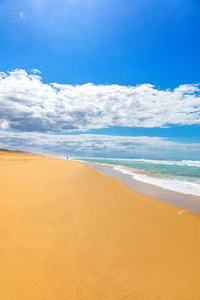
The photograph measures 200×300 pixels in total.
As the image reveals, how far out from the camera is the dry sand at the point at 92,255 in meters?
2.00

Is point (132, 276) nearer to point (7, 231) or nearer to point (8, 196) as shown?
point (7, 231)

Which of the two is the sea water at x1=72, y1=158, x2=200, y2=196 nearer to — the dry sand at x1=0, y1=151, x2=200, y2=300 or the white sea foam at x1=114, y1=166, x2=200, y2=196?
the white sea foam at x1=114, y1=166, x2=200, y2=196

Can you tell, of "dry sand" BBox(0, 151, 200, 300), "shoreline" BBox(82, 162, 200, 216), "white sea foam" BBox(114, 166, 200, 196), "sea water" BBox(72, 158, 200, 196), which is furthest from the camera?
"sea water" BBox(72, 158, 200, 196)

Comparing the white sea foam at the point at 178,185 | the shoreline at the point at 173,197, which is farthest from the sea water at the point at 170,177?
the shoreline at the point at 173,197

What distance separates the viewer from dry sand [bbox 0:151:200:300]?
2.00 meters

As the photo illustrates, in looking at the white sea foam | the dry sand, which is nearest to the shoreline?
the white sea foam

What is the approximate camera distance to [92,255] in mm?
2664

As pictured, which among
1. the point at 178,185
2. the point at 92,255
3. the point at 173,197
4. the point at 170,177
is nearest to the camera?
the point at 92,255

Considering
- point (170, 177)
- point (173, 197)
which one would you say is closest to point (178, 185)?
point (173, 197)

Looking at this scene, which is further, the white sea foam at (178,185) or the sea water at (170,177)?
the sea water at (170,177)

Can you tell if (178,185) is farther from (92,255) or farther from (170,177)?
(92,255)

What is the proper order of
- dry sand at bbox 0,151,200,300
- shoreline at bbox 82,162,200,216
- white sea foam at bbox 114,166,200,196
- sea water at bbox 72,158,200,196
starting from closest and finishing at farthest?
dry sand at bbox 0,151,200,300 → shoreline at bbox 82,162,200,216 → white sea foam at bbox 114,166,200,196 → sea water at bbox 72,158,200,196

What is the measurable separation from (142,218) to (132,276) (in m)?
2.51

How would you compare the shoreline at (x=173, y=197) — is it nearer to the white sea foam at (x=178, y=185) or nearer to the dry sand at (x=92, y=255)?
the white sea foam at (x=178, y=185)
